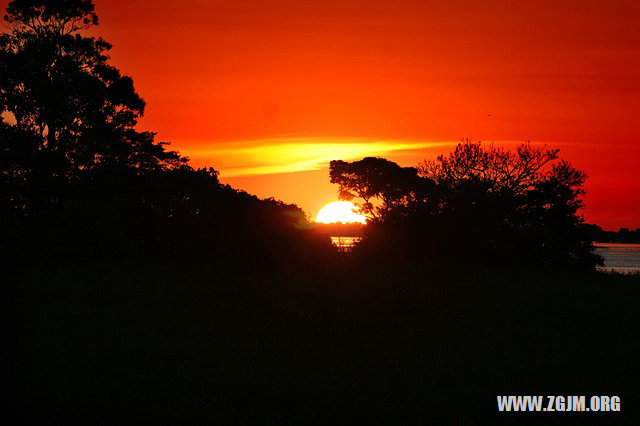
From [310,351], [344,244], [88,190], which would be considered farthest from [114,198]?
[310,351]

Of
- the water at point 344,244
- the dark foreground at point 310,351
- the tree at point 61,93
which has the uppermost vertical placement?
the tree at point 61,93

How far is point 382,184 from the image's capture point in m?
52.6

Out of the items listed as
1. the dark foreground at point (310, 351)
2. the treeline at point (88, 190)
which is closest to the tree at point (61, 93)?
the treeline at point (88, 190)

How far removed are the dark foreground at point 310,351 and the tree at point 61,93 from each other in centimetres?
1287

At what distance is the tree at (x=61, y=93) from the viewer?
133 feet

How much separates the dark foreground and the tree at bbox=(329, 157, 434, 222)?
65.5 ft

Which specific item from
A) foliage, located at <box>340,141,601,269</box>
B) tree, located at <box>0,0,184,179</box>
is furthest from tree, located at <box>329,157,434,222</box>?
tree, located at <box>0,0,184,179</box>

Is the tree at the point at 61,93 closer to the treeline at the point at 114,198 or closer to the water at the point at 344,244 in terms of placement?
the treeline at the point at 114,198

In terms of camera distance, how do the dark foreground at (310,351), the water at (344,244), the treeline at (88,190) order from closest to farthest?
the dark foreground at (310,351) < the treeline at (88,190) < the water at (344,244)

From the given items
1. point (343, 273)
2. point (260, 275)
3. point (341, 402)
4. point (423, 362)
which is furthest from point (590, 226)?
point (341, 402)

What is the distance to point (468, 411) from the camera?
11789mm

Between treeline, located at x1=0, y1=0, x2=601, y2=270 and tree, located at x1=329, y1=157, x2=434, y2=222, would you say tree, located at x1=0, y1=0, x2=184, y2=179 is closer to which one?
treeline, located at x1=0, y1=0, x2=601, y2=270

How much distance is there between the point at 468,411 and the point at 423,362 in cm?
356

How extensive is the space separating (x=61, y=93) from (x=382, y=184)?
77.5 ft
